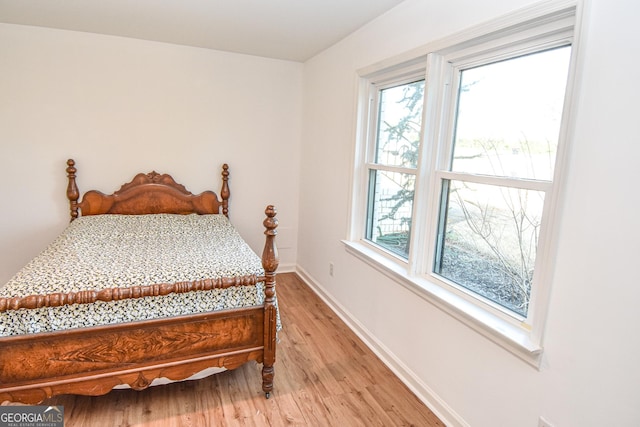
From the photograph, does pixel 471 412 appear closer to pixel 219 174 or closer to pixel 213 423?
pixel 213 423

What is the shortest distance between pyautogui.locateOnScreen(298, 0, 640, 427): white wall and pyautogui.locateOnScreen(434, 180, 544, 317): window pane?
8.9 inches

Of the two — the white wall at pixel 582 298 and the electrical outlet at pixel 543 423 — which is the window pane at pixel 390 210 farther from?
the electrical outlet at pixel 543 423

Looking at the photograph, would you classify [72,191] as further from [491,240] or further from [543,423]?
[543,423]

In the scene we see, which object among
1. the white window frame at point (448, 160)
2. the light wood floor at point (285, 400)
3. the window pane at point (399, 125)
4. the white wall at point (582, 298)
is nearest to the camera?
the white wall at point (582, 298)

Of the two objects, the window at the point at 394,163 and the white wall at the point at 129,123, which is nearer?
the window at the point at 394,163

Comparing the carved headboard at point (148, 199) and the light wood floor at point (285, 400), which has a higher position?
the carved headboard at point (148, 199)

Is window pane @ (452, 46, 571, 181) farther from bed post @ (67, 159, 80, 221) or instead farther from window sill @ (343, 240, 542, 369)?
bed post @ (67, 159, 80, 221)

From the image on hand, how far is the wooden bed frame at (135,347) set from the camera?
→ 1718 millimetres

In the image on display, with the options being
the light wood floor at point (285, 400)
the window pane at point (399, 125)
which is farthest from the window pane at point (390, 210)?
Result: the light wood floor at point (285, 400)

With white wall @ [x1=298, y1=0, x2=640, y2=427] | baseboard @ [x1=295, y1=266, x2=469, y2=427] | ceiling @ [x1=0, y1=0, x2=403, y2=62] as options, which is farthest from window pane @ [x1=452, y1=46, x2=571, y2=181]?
baseboard @ [x1=295, y1=266, x2=469, y2=427]

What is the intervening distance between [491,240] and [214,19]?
2.54 metres

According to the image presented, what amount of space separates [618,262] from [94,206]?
3.95 metres
